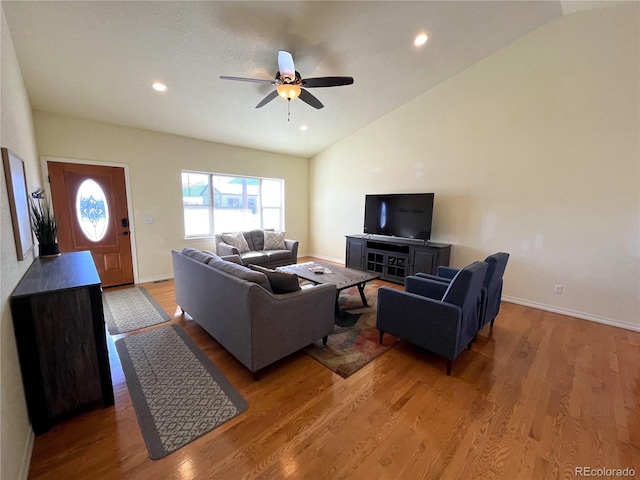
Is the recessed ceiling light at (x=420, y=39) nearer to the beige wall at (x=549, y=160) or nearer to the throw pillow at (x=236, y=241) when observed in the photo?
the beige wall at (x=549, y=160)

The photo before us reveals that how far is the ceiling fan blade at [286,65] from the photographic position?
2.38m

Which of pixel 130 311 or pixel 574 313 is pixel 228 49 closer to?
pixel 130 311

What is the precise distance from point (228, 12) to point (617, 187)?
461 centimetres

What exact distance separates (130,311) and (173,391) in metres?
1.96

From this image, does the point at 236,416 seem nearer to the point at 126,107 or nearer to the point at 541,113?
the point at 126,107

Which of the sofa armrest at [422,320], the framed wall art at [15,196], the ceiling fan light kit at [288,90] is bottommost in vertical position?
the sofa armrest at [422,320]

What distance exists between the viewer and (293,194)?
671 cm

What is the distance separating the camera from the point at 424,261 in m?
4.29

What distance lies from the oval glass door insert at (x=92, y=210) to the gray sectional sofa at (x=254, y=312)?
2566 mm

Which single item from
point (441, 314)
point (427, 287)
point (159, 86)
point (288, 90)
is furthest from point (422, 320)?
point (159, 86)

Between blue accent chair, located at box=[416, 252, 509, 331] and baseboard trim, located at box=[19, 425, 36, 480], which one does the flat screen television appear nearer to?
blue accent chair, located at box=[416, 252, 509, 331]

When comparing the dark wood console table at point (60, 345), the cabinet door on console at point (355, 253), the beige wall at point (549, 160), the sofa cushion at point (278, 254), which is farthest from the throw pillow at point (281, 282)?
the beige wall at point (549, 160)

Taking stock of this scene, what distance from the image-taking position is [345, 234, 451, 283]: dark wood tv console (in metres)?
4.23

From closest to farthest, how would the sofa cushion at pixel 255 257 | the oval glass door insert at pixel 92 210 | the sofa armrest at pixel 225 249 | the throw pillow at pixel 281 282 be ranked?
the throw pillow at pixel 281 282, the oval glass door insert at pixel 92 210, the sofa armrest at pixel 225 249, the sofa cushion at pixel 255 257
